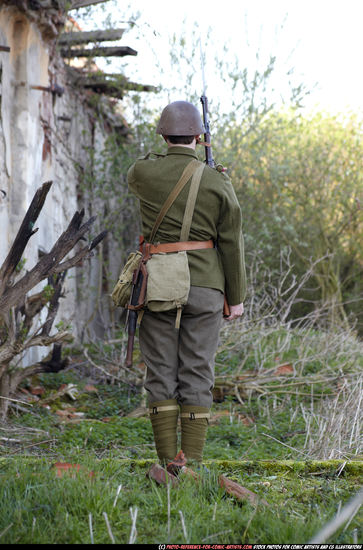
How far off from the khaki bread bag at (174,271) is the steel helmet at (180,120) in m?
0.16

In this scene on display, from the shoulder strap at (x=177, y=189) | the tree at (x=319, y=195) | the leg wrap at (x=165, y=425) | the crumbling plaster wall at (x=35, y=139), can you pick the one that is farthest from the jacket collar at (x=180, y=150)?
the tree at (x=319, y=195)

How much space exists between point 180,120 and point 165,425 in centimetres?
149

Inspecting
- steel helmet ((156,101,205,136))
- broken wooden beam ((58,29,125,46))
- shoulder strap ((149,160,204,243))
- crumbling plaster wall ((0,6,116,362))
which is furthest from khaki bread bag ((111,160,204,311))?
broken wooden beam ((58,29,125,46))

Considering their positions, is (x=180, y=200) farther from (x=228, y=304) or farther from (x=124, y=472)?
(x=124, y=472)

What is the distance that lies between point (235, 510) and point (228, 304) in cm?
129

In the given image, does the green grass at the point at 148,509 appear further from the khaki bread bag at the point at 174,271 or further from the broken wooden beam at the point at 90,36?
the broken wooden beam at the point at 90,36

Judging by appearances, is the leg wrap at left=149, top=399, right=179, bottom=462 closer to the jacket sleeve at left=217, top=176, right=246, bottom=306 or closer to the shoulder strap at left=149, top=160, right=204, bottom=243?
the jacket sleeve at left=217, top=176, right=246, bottom=306

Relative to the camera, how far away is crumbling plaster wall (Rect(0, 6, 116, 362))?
6172 mm

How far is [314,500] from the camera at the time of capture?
261 cm

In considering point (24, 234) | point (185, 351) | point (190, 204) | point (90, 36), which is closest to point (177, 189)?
point (190, 204)

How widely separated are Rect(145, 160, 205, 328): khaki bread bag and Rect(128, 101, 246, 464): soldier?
3 centimetres

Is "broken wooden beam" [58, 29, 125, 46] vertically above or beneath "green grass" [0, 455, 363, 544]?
above

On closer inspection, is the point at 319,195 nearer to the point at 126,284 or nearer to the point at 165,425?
the point at 126,284

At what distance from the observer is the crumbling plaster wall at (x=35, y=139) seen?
6.17 m
